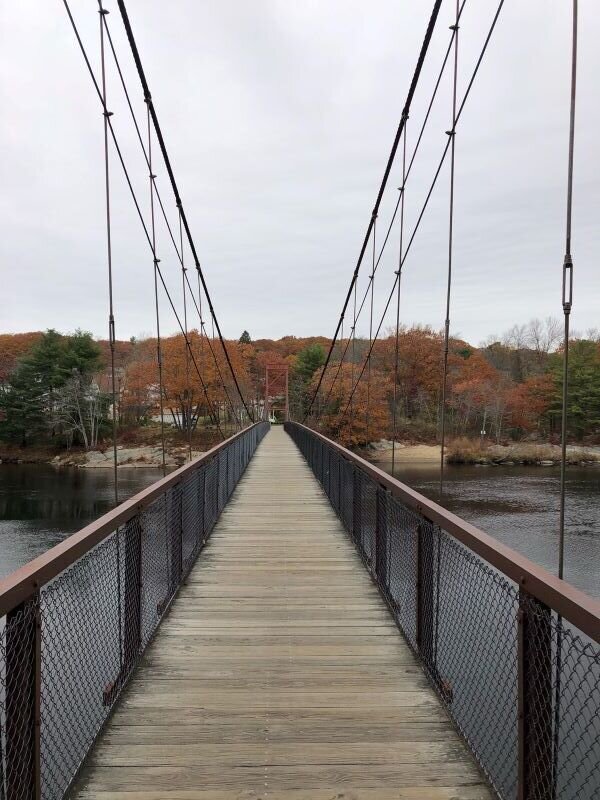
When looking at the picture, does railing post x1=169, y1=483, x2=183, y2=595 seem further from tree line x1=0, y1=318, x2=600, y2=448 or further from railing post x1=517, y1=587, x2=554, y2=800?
tree line x1=0, y1=318, x2=600, y2=448

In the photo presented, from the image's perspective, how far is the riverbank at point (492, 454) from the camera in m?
30.3

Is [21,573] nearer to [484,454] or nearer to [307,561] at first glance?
[307,561]

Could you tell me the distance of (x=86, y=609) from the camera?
3.12m

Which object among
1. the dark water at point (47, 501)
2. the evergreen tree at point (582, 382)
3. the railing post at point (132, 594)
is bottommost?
the dark water at point (47, 501)

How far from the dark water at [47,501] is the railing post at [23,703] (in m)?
10.2

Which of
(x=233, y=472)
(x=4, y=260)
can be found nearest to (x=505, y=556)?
(x=233, y=472)

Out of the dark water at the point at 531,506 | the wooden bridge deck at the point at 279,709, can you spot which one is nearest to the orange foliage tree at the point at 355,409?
the dark water at the point at 531,506

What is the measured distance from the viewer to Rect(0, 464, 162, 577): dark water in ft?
42.3

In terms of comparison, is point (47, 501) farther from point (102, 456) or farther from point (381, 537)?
point (381, 537)

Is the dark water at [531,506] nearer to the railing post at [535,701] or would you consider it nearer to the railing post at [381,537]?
the railing post at [381,537]

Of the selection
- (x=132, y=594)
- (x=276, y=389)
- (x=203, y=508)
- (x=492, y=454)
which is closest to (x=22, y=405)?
(x=276, y=389)

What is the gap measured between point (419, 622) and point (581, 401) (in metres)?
26.8

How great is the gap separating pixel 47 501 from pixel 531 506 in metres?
13.9

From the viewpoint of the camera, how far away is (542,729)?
5.01 feet
